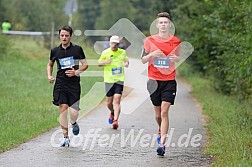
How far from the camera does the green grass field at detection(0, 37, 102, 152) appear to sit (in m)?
13.4

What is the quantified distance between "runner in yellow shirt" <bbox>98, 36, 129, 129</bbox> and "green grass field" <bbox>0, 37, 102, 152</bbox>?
1.35m

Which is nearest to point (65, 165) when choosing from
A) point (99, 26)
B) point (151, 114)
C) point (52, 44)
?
point (151, 114)

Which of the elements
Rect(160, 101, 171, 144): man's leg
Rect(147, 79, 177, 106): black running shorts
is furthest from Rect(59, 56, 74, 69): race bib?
Rect(160, 101, 171, 144): man's leg

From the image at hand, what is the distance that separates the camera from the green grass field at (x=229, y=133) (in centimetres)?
974

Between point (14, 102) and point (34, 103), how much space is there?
2.12 ft

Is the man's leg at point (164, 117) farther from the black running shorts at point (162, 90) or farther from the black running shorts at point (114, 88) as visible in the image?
the black running shorts at point (114, 88)

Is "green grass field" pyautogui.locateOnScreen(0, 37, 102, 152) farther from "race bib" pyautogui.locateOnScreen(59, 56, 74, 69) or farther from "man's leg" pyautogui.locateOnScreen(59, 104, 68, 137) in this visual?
"race bib" pyautogui.locateOnScreen(59, 56, 74, 69)

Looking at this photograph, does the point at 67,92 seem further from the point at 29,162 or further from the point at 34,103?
the point at 34,103

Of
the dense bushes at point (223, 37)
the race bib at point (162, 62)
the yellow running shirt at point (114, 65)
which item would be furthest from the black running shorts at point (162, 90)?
the yellow running shirt at point (114, 65)

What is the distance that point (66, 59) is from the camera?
11945 millimetres

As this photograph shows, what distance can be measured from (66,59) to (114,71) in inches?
142

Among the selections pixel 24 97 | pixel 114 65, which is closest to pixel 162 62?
pixel 114 65

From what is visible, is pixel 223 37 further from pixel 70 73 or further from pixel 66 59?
pixel 70 73

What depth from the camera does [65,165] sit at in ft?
32.0
